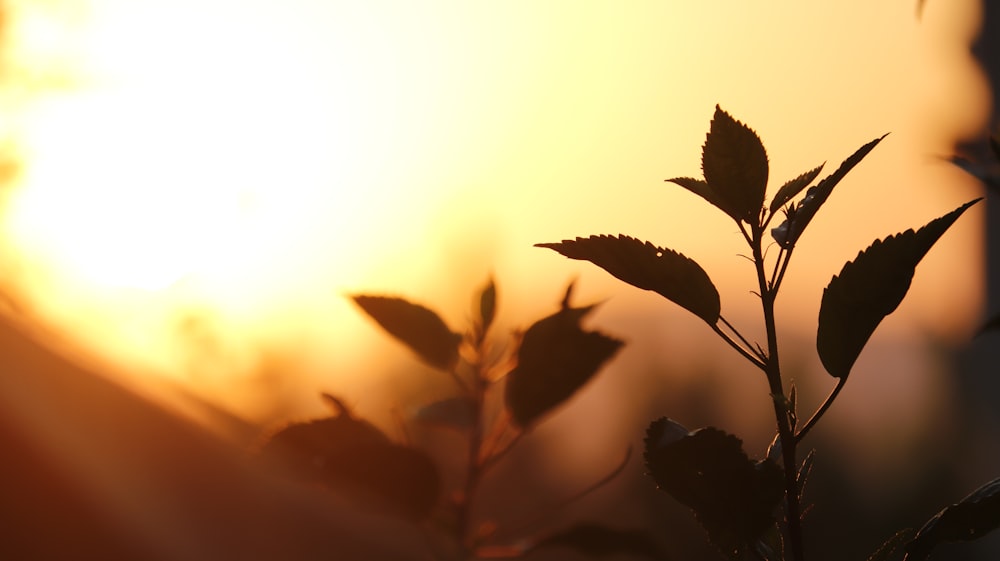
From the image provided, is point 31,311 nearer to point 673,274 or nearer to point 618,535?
point 618,535

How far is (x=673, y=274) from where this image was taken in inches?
26.2

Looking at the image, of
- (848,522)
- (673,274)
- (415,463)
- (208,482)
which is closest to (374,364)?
(208,482)

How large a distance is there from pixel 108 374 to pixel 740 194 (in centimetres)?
271

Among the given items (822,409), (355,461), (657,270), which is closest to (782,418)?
(822,409)

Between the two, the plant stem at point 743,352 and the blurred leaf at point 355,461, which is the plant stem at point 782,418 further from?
the blurred leaf at point 355,461

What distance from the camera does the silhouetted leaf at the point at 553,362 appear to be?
0.86 meters

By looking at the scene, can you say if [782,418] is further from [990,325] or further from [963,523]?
[990,325]

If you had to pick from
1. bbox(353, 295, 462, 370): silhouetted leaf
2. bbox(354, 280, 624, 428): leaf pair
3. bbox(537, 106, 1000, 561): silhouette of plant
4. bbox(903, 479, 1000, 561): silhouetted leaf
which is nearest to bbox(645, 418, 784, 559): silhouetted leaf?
bbox(537, 106, 1000, 561): silhouette of plant

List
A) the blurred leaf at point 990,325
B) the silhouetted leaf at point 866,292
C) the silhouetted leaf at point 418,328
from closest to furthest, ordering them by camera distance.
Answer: the silhouetted leaf at point 866,292
the blurred leaf at point 990,325
the silhouetted leaf at point 418,328

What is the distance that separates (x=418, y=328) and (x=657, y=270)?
0.35 metres

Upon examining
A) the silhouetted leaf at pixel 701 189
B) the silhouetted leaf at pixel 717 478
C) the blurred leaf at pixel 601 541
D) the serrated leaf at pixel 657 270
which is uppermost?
the silhouetted leaf at pixel 701 189

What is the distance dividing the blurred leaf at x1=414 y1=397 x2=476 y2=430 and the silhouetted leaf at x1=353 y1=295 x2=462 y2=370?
0.19ft

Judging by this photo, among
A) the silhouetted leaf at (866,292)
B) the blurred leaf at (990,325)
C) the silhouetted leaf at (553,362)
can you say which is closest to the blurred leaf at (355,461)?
the silhouetted leaf at (553,362)

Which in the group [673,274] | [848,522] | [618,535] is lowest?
[848,522]
